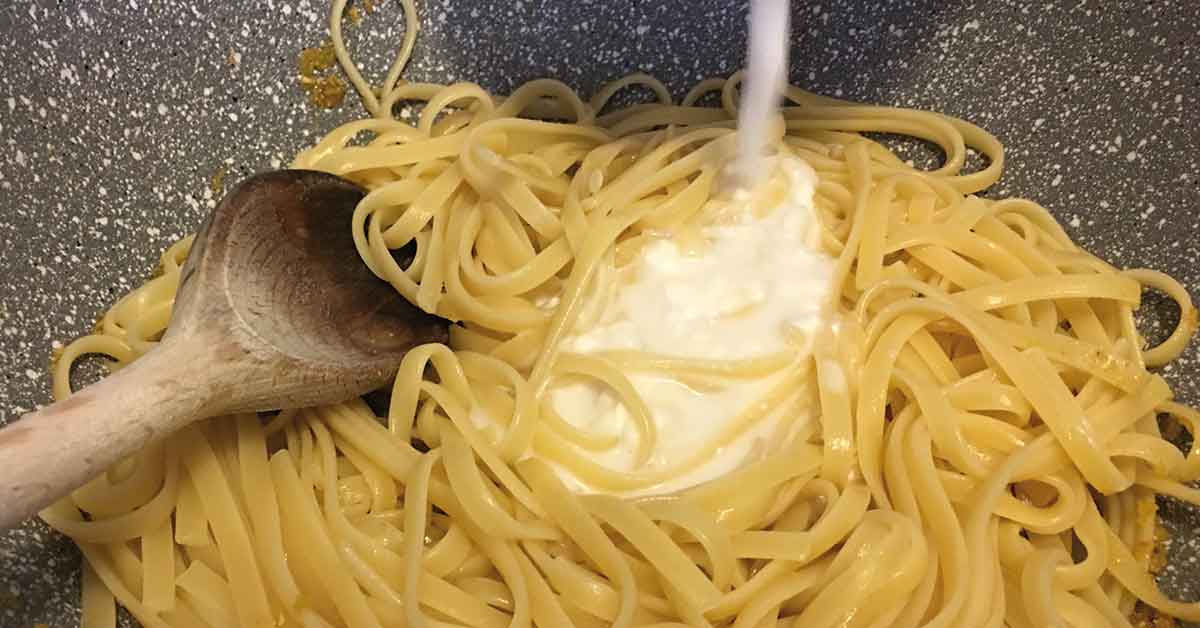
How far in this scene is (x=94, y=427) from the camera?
5.00 feet

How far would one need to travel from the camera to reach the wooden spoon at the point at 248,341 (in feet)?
4.82

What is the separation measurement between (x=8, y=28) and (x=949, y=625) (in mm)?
2272

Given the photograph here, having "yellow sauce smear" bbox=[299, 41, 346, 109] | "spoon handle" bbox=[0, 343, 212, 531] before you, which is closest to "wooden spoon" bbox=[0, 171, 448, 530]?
"spoon handle" bbox=[0, 343, 212, 531]

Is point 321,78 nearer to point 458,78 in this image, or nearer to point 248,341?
point 458,78

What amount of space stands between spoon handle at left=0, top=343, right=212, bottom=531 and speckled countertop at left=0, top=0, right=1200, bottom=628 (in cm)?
53

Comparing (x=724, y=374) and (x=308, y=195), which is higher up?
(x=308, y=195)

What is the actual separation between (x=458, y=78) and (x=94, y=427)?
4.84ft

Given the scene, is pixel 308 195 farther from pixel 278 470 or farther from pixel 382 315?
pixel 278 470

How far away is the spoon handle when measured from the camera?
138cm

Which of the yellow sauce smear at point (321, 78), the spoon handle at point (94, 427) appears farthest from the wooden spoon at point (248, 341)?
the yellow sauce smear at point (321, 78)

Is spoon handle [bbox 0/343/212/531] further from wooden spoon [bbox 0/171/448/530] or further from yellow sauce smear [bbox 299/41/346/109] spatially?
yellow sauce smear [bbox 299/41/346/109]

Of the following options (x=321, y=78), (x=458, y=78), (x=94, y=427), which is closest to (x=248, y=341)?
(x=94, y=427)

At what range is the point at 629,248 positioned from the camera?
2.27 metres

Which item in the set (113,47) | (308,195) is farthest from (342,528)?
(113,47)
